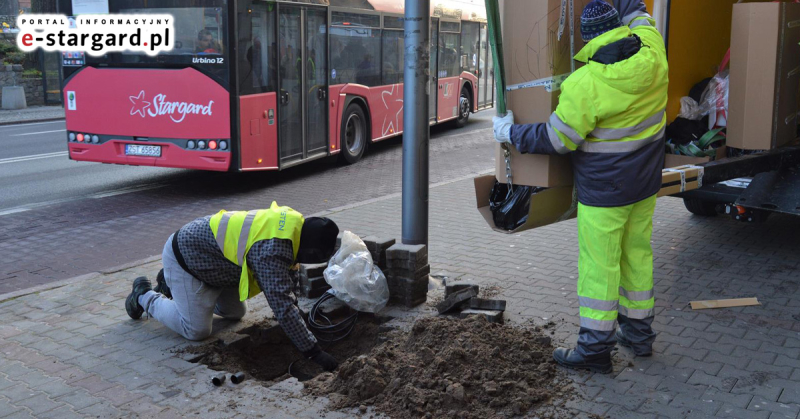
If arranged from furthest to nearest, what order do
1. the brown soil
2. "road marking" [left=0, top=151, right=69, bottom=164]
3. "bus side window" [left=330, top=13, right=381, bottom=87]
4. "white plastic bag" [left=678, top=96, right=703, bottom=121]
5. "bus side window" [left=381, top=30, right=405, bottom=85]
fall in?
"bus side window" [left=381, top=30, right=405, bottom=85] → "road marking" [left=0, top=151, right=69, bottom=164] → "bus side window" [left=330, top=13, right=381, bottom=87] → "white plastic bag" [left=678, top=96, right=703, bottom=121] → the brown soil

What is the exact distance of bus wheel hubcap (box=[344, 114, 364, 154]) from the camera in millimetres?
12969

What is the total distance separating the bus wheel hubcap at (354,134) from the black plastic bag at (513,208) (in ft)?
26.5

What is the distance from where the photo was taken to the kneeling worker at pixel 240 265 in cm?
443

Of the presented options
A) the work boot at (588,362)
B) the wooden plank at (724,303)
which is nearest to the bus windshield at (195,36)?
the wooden plank at (724,303)

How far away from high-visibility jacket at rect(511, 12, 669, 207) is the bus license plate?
6924mm

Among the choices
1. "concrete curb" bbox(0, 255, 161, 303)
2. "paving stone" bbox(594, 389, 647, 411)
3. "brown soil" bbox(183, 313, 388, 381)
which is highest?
"concrete curb" bbox(0, 255, 161, 303)

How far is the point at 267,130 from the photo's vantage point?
10453 millimetres

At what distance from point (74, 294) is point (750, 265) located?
5.40 meters

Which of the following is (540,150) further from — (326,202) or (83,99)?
(83,99)

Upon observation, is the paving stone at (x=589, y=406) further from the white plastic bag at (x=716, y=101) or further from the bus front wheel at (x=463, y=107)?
the bus front wheel at (x=463, y=107)

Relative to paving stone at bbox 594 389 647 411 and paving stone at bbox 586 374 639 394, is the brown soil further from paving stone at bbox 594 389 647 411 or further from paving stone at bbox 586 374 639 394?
paving stone at bbox 594 389 647 411

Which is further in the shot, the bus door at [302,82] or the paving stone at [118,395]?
the bus door at [302,82]

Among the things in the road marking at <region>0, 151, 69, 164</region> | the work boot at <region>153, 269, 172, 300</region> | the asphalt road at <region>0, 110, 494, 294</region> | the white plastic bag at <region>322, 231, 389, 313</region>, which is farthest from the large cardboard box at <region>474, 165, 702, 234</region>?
the road marking at <region>0, 151, 69, 164</region>

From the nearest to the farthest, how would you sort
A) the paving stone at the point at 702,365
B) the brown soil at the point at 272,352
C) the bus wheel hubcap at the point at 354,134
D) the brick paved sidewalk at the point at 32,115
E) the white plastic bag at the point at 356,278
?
the paving stone at the point at 702,365 < the brown soil at the point at 272,352 < the white plastic bag at the point at 356,278 < the bus wheel hubcap at the point at 354,134 < the brick paved sidewalk at the point at 32,115
